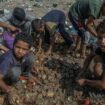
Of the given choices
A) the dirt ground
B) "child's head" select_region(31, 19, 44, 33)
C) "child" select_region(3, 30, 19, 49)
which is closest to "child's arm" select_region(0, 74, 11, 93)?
the dirt ground

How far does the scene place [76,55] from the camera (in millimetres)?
5148

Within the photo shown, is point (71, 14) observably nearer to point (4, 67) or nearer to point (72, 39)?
point (72, 39)

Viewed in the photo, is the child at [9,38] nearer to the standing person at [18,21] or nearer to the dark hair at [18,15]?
the standing person at [18,21]

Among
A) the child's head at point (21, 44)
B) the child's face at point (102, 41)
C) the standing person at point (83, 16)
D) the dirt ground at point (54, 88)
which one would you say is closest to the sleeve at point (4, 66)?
the child's head at point (21, 44)

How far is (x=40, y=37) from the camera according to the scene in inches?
210

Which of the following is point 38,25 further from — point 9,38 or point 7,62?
point 7,62

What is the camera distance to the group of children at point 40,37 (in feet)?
13.0

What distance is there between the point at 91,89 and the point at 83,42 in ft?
3.49

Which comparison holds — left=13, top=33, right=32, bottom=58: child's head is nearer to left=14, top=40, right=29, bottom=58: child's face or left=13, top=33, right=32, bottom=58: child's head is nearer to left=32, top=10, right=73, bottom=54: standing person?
left=14, top=40, right=29, bottom=58: child's face

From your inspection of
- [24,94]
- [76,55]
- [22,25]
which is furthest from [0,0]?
[24,94]

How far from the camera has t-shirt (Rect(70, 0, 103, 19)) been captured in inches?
185

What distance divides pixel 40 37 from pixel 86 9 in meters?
0.78

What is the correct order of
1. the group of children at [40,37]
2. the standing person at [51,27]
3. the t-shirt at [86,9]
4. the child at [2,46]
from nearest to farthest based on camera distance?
the group of children at [40,37] → the t-shirt at [86,9] → the child at [2,46] → the standing person at [51,27]

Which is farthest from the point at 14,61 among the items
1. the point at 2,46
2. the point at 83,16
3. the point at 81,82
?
the point at 83,16
